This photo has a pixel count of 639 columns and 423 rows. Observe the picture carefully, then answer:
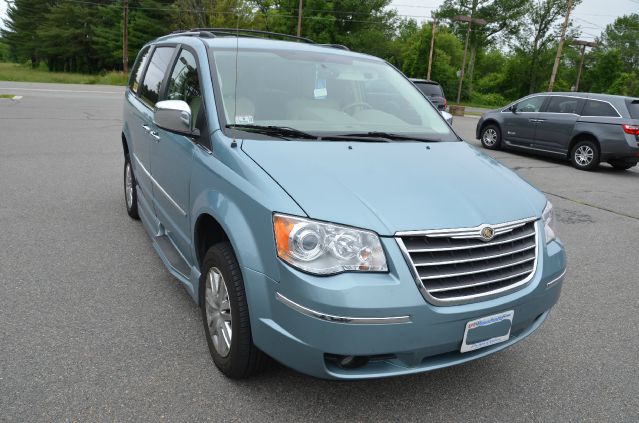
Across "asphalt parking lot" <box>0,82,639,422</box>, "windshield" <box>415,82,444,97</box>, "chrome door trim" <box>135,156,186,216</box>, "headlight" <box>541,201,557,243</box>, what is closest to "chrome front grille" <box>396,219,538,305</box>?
"headlight" <box>541,201,557,243</box>

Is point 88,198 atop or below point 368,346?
below

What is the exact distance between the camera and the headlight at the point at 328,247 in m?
2.11

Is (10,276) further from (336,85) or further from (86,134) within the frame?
(86,134)

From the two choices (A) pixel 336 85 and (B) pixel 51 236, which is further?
(B) pixel 51 236

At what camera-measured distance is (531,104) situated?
41.2 ft

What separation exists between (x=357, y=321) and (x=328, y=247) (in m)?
0.33

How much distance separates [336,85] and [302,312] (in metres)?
1.98

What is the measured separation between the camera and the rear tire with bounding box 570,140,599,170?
36.1 ft

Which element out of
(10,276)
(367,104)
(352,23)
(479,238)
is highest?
(352,23)

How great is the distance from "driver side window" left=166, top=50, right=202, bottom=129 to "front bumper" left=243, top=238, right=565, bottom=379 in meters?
1.32

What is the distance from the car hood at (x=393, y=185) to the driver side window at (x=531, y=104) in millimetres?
10497

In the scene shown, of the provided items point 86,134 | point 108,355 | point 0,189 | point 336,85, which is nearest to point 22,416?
point 108,355

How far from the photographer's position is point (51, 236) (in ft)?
15.4

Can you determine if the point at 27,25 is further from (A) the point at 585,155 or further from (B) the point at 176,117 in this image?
(B) the point at 176,117
